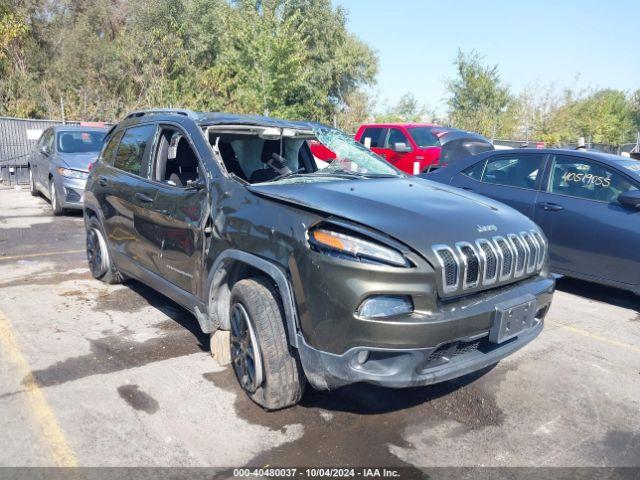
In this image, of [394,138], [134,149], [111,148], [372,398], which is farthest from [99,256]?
[394,138]

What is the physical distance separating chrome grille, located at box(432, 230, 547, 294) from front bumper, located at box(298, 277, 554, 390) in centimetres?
11

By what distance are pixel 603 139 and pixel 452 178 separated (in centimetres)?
3091

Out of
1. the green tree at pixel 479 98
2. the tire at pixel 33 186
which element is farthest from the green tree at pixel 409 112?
the tire at pixel 33 186

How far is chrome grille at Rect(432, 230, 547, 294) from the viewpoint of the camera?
2789 millimetres

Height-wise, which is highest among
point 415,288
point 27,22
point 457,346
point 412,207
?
point 27,22

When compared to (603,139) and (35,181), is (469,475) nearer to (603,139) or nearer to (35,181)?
(35,181)

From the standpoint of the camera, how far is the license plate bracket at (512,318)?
2918 mm

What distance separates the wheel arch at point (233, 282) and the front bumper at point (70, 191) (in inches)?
278

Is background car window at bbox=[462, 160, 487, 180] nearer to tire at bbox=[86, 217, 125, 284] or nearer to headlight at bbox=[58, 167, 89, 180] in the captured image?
tire at bbox=[86, 217, 125, 284]

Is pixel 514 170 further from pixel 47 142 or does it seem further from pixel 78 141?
pixel 47 142

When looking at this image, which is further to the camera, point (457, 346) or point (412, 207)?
point (412, 207)

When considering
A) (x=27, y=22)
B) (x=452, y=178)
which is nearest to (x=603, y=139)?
(x=452, y=178)

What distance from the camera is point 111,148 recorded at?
540 cm

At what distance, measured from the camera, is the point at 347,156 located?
438 cm
